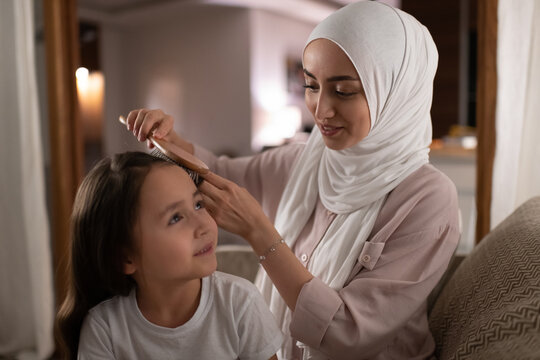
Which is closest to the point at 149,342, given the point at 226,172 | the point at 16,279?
the point at 226,172

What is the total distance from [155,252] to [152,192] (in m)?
0.12

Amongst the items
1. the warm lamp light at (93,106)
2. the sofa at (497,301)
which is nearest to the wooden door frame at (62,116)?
the sofa at (497,301)

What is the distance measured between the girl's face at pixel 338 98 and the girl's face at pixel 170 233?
15.8 inches

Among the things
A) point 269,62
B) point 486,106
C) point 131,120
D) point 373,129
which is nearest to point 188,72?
point 269,62

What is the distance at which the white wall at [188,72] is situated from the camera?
780 cm

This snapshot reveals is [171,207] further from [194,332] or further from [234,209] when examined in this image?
[194,332]

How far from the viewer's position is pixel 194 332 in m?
1.02

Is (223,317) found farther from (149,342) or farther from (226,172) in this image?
(226,172)

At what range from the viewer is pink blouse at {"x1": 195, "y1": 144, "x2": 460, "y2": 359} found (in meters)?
1.09

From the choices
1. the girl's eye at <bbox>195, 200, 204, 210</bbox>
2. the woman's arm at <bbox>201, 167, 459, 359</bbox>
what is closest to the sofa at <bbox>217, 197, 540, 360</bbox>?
the woman's arm at <bbox>201, 167, 459, 359</bbox>

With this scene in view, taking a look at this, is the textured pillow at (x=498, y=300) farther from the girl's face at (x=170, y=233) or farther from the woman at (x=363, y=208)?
the girl's face at (x=170, y=233)

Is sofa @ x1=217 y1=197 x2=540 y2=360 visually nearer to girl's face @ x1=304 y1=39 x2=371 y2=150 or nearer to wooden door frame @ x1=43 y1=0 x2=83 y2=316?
girl's face @ x1=304 y1=39 x2=371 y2=150

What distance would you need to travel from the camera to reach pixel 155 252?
0.98m

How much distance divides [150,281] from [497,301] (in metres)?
0.74
